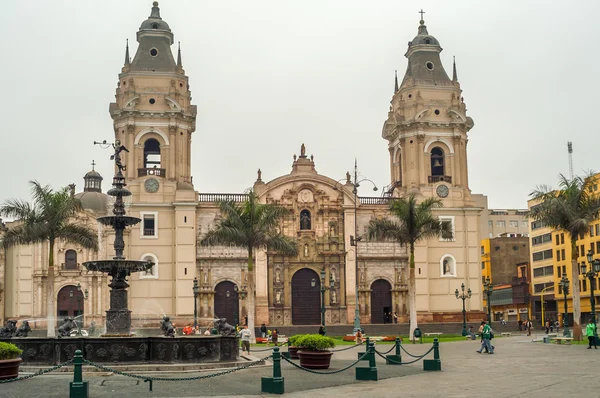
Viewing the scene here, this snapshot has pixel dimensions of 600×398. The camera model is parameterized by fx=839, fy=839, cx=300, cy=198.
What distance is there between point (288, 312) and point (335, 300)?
358 centimetres

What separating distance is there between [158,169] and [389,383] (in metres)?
42.8

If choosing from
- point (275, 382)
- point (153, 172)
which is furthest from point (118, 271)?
point (153, 172)

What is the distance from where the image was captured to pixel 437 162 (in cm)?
6562

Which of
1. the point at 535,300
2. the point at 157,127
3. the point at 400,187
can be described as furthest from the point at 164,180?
the point at 535,300

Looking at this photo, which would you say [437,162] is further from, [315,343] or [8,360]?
[8,360]

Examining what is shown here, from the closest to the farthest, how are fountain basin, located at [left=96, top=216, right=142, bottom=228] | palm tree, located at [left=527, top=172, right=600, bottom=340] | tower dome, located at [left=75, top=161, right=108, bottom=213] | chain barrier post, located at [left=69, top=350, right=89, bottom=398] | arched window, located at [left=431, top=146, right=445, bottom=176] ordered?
1. chain barrier post, located at [left=69, top=350, right=89, bottom=398]
2. fountain basin, located at [left=96, top=216, right=142, bottom=228]
3. palm tree, located at [left=527, top=172, right=600, bottom=340]
4. arched window, located at [left=431, top=146, right=445, bottom=176]
5. tower dome, located at [left=75, top=161, right=108, bottom=213]

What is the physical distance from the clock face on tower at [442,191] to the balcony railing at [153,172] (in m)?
20.6

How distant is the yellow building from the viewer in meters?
78.8

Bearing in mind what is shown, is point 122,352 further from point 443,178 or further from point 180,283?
point 443,178

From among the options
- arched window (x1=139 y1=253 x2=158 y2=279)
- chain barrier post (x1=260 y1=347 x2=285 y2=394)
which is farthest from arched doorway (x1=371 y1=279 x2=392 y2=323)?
chain barrier post (x1=260 y1=347 x2=285 y2=394)

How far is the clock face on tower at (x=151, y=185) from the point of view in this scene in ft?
197

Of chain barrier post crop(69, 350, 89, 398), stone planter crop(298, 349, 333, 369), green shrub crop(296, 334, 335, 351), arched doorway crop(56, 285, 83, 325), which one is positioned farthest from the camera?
arched doorway crop(56, 285, 83, 325)

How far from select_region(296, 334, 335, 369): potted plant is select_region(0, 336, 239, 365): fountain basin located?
2.98 m

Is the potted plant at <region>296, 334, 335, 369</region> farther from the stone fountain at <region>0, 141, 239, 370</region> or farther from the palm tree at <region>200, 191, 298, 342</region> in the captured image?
the palm tree at <region>200, 191, 298, 342</region>
